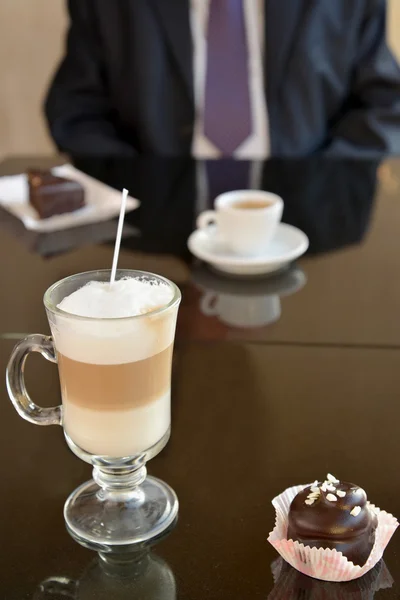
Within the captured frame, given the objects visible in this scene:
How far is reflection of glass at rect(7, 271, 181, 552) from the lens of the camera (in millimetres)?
537

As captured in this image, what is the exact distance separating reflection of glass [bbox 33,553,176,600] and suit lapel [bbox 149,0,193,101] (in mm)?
1529

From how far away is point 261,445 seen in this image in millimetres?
643

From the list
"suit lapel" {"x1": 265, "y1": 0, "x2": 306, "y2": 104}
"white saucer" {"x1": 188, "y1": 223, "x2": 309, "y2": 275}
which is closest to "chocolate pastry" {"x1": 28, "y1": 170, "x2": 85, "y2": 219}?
"white saucer" {"x1": 188, "y1": 223, "x2": 309, "y2": 275}

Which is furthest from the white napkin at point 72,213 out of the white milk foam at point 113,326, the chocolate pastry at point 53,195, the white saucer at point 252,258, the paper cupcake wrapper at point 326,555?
the paper cupcake wrapper at point 326,555

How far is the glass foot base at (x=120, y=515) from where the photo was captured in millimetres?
546

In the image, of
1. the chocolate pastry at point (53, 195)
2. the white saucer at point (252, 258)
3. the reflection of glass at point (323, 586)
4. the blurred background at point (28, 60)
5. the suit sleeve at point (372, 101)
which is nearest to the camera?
the reflection of glass at point (323, 586)

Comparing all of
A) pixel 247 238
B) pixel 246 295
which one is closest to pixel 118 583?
pixel 246 295

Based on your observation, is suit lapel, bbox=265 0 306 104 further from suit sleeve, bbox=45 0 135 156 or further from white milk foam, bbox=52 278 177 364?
white milk foam, bbox=52 278 177 364

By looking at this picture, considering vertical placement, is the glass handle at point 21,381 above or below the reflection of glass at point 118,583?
above

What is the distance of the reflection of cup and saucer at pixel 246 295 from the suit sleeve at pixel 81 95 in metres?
0.91

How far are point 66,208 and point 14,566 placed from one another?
0.75 m

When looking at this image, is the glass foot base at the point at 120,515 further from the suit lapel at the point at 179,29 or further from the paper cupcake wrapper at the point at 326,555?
the suit lapel at the point at 179,29

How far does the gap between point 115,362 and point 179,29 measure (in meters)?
1.50

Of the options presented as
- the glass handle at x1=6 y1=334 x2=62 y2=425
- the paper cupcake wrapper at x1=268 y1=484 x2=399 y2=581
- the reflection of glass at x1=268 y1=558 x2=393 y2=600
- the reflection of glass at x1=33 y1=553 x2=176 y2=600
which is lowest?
the reflection of glass at x1=33 y1=553 x2=176 y2=600
